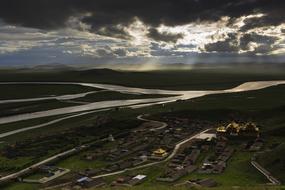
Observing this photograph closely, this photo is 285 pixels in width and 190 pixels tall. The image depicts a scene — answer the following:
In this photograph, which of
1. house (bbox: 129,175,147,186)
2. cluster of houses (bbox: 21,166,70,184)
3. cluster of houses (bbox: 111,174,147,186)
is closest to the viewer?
cluster of houses (bbox: 111,174,147,186)

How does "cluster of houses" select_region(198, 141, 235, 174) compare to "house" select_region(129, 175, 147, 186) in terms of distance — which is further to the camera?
"cluster of houses" select_region(198, 141, 235, 174)

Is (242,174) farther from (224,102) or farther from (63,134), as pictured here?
(224,102)

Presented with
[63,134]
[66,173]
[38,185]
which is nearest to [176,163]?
[66,173]

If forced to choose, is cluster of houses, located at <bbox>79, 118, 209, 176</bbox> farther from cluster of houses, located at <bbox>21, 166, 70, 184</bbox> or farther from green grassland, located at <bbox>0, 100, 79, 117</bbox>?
green grassland, located at <bbox>0, 100, 79, 117</bbox>

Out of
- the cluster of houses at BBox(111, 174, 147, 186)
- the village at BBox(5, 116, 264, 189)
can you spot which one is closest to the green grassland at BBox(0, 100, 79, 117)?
the village at BBox(5, 116, 264, 189)

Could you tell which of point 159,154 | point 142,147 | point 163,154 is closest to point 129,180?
point 159,154

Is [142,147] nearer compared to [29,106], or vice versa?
[142,147]

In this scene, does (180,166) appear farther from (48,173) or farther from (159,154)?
(48,173)

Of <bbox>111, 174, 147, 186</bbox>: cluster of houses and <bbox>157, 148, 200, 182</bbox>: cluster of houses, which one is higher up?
<bbox>111, 174, 147, 186</bbox>: cluster of houses

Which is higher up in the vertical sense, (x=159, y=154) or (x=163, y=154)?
(x=159, y=154)
